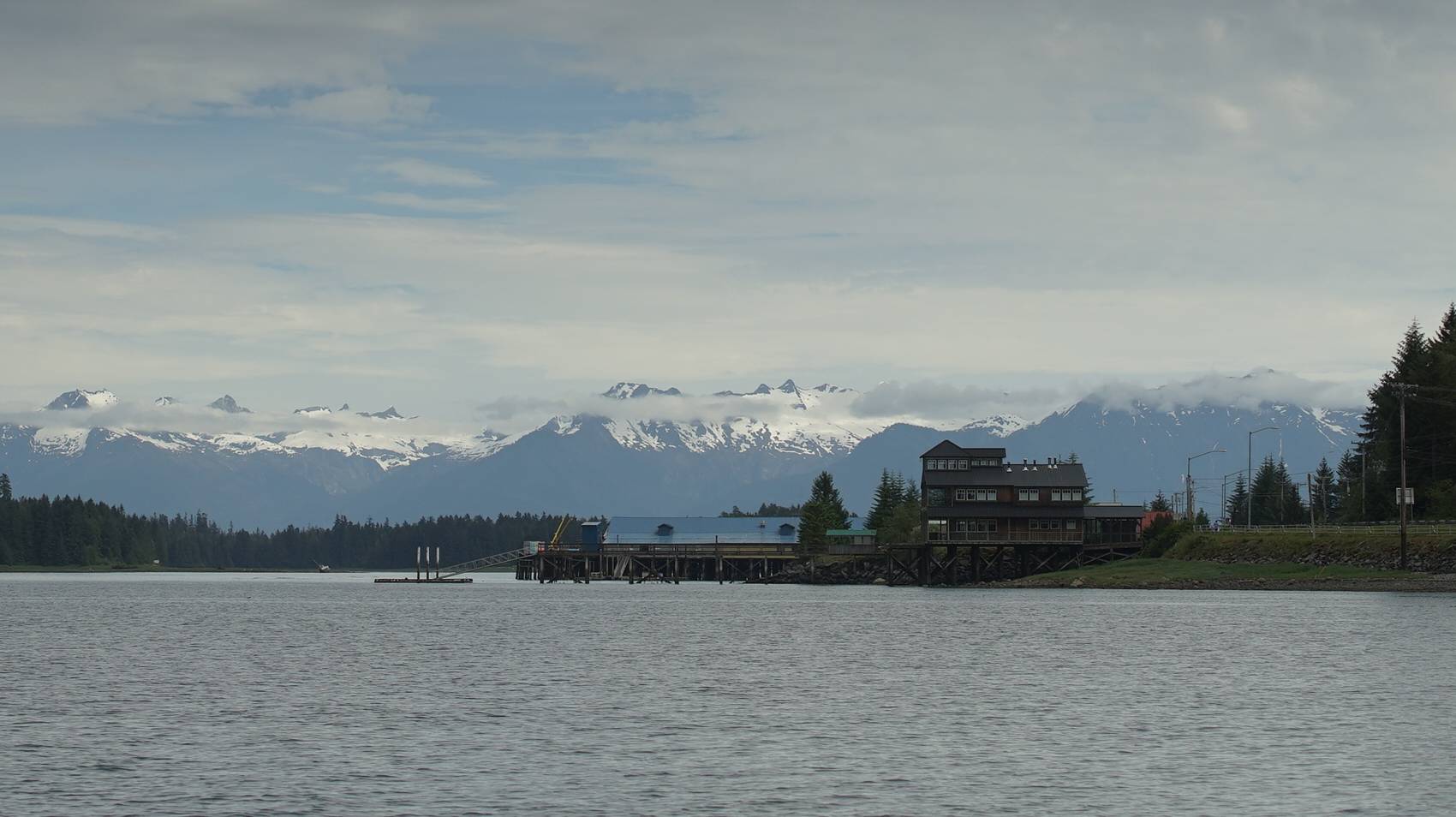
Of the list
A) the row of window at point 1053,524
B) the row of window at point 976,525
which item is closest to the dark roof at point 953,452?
the row of window at point 976,525

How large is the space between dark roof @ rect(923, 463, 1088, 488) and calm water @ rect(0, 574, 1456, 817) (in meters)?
70.2

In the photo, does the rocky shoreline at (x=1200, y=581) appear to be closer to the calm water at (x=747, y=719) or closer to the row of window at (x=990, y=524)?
the row of window at (x=990, y=524)

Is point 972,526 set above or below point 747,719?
above

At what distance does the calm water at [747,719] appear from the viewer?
40281 millimetres

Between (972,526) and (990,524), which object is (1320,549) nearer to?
(990,524)

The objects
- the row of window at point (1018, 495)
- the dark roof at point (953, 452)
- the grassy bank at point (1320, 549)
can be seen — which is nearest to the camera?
the grassy bank at point (1320, 549)

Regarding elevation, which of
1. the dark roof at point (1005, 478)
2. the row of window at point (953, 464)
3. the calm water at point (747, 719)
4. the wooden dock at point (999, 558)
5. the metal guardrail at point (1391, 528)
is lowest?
the calm water at point (747, 719)

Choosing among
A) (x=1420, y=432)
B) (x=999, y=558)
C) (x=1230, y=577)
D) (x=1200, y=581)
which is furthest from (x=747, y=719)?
(x=999, y=558)

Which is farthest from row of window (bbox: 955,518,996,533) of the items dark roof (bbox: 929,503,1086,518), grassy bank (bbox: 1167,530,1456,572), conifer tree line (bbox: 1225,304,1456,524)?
conifer tree line (bbox: 1225,304,1456,524)

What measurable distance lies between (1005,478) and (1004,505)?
301cm

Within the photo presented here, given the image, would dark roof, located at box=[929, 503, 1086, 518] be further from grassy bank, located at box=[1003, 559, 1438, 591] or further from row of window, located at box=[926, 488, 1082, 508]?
grassy bank, located at box=[1003, 559, 1438, 591]

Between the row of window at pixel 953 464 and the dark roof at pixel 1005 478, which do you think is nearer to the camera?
the dark roof at pixel 1005 478

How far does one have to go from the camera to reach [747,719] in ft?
180

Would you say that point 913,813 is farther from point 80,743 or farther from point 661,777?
point 80,743
